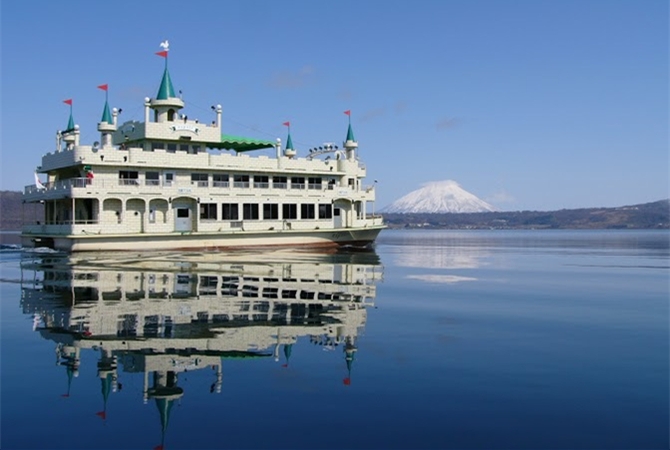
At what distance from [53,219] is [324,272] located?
3105cm

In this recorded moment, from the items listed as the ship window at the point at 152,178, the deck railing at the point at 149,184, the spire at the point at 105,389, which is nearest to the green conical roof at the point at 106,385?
the spire at the point at 105,389

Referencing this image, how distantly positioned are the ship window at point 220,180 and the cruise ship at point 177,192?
82 mm

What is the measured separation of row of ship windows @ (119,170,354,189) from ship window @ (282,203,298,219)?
1.71 m

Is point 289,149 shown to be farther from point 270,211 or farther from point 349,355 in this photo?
point 349,355

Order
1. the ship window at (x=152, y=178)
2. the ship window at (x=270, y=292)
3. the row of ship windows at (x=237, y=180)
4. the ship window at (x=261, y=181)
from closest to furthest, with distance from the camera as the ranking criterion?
the ship window at (x=270, y=292) → the row of ship windows at (x=237, y=180) → the ship window at (x=152, y=178) → the ship window at (x=261, y=181)

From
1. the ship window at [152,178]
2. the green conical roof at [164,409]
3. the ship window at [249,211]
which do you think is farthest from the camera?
the ship window at [249,211]

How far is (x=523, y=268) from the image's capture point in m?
42.2

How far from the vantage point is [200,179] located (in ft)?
174

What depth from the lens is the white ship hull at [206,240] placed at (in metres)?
46.8

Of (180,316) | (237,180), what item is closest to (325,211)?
(237,180)

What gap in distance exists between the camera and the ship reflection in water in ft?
42.0

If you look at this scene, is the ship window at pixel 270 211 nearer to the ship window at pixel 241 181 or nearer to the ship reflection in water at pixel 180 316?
the ship window at pixel 241 181

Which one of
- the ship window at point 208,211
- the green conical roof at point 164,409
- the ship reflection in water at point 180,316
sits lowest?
the green conical roof at point 164,409

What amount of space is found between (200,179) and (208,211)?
2663 millimetres
